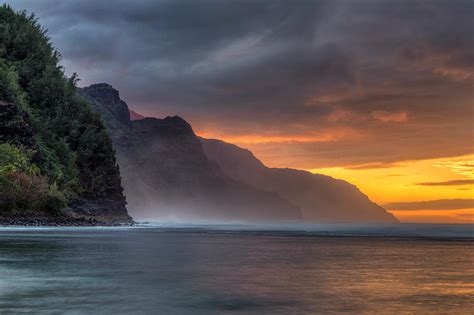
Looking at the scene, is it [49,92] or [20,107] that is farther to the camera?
[49,92]

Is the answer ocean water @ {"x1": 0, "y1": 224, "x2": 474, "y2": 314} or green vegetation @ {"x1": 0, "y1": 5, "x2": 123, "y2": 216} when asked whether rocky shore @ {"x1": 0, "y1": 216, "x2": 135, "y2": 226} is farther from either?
ocean water @ {"x1": 0, "y1": 224, "x2": 474, "y2": 314}

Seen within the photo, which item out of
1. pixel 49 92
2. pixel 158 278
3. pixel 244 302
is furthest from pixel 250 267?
pixel 49 92

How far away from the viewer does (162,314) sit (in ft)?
38.3

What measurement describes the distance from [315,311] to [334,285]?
15.0ft

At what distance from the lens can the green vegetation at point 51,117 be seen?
99.5m

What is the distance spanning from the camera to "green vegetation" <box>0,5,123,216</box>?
99500 mm

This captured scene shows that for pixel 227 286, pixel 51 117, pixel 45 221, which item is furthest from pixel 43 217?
pixel 227 286

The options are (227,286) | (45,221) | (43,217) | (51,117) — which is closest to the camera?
(227,286)

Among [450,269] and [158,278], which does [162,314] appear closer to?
[158,278]

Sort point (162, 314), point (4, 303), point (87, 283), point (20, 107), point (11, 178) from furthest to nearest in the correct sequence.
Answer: point (20, 107) → point (11, 178) → point (87, 283) → point (4, 303) → point (162, 314)

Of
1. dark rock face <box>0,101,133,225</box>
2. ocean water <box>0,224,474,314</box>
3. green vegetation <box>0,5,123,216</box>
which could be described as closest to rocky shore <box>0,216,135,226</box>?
dark rock face <box>0,101,133,225</box>

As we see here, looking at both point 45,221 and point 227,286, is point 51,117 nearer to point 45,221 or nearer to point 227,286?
point 45,221

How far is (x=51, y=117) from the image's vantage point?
11950cm

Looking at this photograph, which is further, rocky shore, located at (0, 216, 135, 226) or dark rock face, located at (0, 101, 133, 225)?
dark rock face, located at (0, 101, 133, 225)
